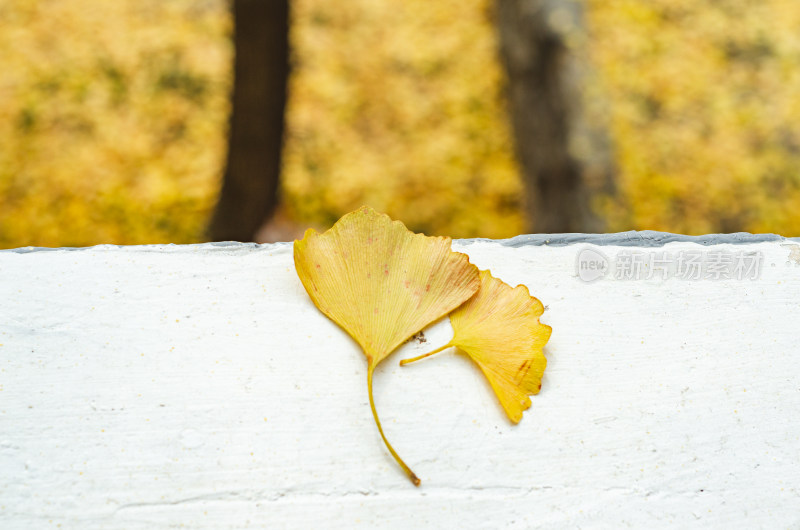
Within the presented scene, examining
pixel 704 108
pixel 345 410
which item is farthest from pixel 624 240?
pixel 704 108

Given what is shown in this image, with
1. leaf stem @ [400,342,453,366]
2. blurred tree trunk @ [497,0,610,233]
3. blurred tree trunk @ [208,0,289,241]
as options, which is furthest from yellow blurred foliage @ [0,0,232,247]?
leaf stem @ [400,342,453,366]

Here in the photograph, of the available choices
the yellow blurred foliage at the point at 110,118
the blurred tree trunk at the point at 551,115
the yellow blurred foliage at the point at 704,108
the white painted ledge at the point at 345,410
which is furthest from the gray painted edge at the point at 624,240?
the yellow blurred foliage at the point at 110,118

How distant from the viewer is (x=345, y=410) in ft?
A: 2.16

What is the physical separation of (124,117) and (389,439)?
1.62 m

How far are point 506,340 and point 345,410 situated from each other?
0.64 feet

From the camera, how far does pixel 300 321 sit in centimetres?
72

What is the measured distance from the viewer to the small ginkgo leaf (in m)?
0.67

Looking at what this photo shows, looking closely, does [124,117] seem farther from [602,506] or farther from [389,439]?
[602,506]

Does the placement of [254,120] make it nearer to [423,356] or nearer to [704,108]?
[423,356]

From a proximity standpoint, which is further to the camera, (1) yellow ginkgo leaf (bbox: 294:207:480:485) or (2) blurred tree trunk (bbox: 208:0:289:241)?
(2) blurred tree trunk (bbox: 208:0:289:241)

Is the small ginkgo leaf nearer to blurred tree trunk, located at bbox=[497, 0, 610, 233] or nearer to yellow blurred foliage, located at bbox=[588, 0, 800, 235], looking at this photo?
blurred tree trunk, located at bbox=[497, 0, 610, 233]

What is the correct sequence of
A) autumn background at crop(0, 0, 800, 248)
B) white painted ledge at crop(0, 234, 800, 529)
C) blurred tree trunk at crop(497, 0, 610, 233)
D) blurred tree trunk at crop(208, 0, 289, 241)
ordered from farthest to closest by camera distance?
autumn background at crop(0, 0, 800, 248) < blurred tree trunk at crop(497, 0, 610, 233) < blurred tree trunk at crop(208, 0, 289, 241) < white painted ledge at crop(0, 234, 800, 529)

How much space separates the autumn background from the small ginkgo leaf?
3.02 feet

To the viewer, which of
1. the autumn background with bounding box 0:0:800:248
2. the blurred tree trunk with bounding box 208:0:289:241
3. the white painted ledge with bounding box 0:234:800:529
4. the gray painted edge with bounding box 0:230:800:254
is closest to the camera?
the white painted ledge with bounding box 0:234:800:529
